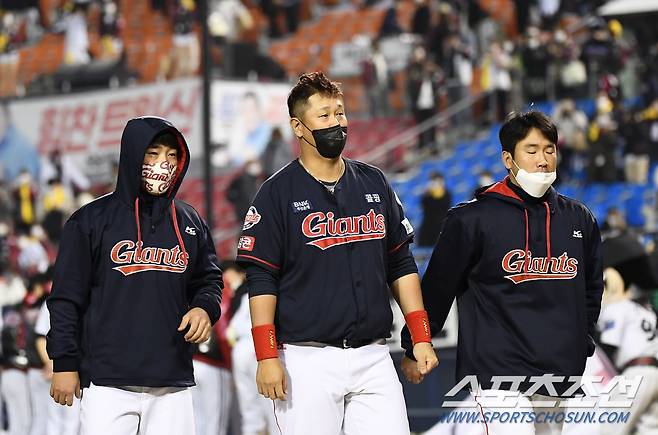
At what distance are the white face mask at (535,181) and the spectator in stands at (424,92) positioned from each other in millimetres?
15176

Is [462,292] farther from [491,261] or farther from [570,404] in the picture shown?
[570,404]

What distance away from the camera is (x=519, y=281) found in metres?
5.28

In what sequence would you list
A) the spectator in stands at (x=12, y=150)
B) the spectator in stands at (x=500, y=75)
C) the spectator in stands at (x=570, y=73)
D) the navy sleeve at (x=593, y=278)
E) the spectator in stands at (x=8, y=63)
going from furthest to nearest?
the spectator in stands at (x=8, y=63) → the spectator in stands at (x=12, y=150) → the spectator in stands at (x=500, y=75) → the spectator in stands at (x=570, y=73) → the navy sleeve at (x=593, y=278)

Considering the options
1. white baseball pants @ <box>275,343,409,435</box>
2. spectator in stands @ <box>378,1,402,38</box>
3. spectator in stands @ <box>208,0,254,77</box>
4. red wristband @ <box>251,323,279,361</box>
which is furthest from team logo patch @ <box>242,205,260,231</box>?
spectator in stands @ <box>378,1,402,38</box>

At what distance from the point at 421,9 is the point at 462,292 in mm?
17818

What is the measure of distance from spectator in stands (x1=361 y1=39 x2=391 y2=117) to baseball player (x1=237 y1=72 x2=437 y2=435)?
1531 centimetres

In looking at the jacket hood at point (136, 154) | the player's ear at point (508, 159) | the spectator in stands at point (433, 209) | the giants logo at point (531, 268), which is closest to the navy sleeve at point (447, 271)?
the giants logo at point (531, 268)

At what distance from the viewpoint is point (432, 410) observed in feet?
29.3

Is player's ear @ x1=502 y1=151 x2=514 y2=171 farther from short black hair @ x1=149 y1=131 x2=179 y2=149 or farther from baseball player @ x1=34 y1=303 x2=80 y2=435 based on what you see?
baseball player @ x1=34 y1=303 x2=80 y2=435

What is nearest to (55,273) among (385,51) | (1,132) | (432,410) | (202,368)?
(432,410)

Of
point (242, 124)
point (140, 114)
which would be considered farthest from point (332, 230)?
point (140, 114)

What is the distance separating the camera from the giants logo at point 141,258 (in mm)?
5250

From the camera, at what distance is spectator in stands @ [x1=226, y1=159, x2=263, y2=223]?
63.7 ft

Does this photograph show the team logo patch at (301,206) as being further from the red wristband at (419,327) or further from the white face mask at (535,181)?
the white face mask at (535,181)
